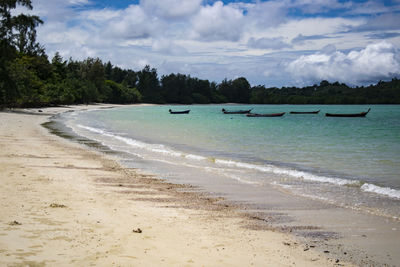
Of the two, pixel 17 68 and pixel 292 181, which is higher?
pixel 17 68

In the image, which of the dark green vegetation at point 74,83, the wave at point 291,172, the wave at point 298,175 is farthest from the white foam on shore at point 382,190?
the dark green vegetation at point 74,83

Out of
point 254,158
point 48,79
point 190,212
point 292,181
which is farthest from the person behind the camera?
point 48,79

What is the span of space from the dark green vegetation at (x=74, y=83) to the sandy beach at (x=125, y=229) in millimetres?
41711

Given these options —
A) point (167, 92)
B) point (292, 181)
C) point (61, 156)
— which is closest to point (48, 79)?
point (61, 156)

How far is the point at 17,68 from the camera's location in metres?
49.9

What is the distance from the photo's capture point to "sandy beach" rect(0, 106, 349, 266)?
4961 millimetres

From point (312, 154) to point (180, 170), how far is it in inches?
358

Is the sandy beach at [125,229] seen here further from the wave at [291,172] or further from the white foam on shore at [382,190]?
the white foam on shore at [382,190]

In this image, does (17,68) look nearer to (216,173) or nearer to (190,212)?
(216,173)

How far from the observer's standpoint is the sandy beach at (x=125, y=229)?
16.3ft

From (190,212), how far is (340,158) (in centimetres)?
1276

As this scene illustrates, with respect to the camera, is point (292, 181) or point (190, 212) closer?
point (190, 212)

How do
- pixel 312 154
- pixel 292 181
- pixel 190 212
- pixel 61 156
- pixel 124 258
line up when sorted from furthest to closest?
pixel 312 154, pixel 61 156, pixel 292 181, pixel 190 212, pixel 124 258

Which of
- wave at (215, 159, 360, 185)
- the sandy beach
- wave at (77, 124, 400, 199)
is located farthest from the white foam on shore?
the sandy beach
